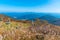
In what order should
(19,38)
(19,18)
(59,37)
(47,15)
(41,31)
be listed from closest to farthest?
(19,38) < (59,37) < (41,31) < (19,18) < (47,15)

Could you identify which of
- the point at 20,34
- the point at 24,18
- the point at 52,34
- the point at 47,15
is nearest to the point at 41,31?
the point at 52,34

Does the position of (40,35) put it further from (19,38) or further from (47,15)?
(47,15)

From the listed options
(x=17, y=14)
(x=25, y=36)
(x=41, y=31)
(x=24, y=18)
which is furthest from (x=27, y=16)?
(x=25, y=36)

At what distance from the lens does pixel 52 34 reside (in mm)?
7691

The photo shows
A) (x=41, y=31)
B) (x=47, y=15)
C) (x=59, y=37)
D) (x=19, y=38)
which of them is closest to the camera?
(x=19, y=38)

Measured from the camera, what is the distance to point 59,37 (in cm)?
744

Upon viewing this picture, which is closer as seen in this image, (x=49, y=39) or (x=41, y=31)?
(x=49, y=39)

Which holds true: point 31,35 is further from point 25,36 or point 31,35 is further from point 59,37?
point 59,37

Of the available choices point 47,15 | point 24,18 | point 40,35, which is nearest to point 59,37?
point 40,35

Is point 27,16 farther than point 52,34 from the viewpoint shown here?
Yes

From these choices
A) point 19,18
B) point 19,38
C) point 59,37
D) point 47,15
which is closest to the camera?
point 19,38

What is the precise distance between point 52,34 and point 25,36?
134 centimetres

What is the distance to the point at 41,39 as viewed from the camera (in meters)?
7.21

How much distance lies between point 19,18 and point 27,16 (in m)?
0.75
